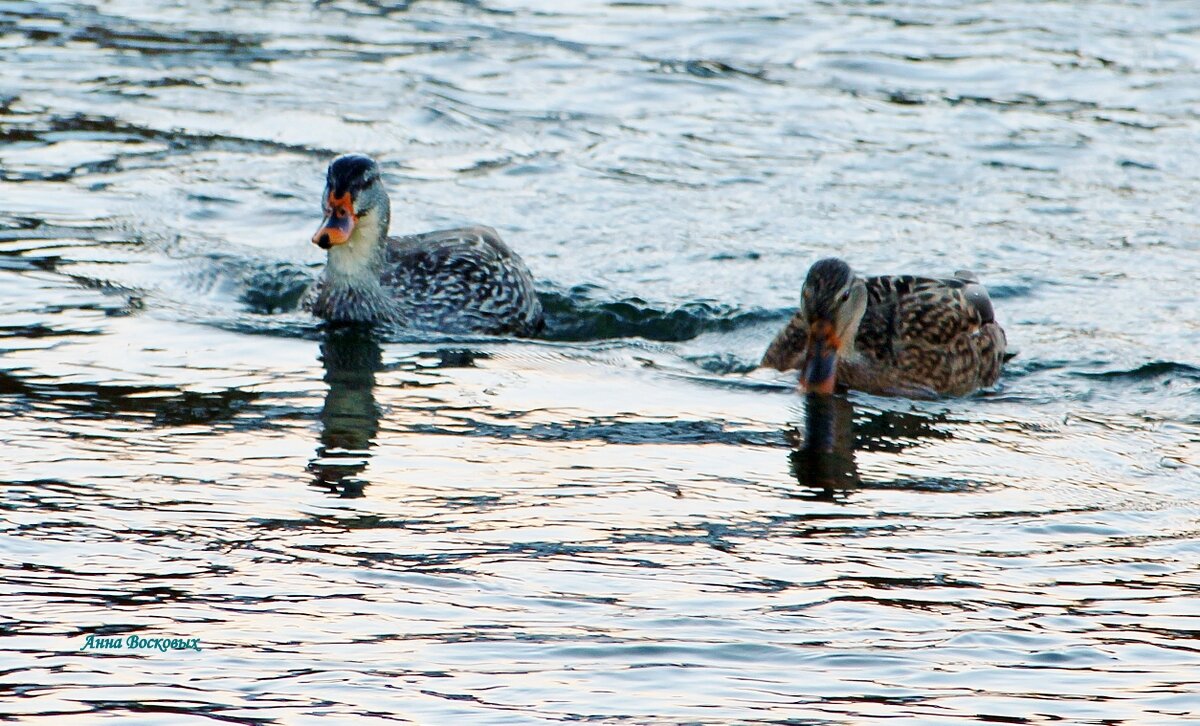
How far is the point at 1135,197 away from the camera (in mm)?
13180

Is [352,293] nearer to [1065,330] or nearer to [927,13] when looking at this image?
[1065,330]

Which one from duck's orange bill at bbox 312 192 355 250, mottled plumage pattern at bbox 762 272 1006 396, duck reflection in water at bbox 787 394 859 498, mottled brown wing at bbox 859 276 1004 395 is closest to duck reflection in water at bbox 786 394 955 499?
duck reflection in water at bbox 787 394 859 498

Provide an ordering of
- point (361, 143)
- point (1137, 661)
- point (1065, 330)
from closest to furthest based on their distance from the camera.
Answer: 1. point (1137, 661)
2. point (1065, 330)
3. point (361, 143)

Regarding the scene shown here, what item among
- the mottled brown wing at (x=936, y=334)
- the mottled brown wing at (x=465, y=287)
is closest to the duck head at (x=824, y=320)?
the mottled brown wing at (x=936, y=334)

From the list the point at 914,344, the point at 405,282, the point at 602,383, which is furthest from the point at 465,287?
the point at 914,344

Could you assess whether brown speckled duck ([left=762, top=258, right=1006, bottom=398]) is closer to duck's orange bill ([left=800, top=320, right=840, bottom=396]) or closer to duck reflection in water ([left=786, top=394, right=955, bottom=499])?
duck's orange bill ([left=800, top=320, right=840, bottom=396])

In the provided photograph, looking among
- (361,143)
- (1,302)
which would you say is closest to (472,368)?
(1,302)

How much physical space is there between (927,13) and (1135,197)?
5353 mm

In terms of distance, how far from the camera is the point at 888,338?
10.1m

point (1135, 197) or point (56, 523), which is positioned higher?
point (1135, 197)

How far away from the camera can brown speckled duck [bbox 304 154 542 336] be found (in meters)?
10.7

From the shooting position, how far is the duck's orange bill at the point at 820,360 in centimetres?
948

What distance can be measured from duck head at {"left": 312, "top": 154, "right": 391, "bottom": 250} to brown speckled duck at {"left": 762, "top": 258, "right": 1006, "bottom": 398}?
2406mm

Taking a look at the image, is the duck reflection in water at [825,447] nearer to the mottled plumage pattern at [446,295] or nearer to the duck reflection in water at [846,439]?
the duck reflection in water at [846,439]
